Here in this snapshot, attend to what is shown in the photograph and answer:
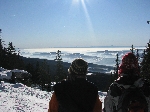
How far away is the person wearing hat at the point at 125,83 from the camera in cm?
370

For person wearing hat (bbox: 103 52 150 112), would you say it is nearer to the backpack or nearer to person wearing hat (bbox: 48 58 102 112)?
the backpack

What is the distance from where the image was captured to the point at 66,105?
3.37 metres

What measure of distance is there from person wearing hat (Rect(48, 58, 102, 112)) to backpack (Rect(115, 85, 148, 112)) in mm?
399

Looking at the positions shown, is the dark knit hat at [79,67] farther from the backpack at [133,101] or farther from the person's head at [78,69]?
the backpack at [133,101]

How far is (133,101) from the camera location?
3418 millimetres

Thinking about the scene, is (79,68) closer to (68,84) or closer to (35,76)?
(68,84)

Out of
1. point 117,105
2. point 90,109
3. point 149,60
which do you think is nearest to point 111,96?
point 117,105

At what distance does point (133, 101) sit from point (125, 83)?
42 centimetres

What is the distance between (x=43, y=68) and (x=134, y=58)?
5420cm

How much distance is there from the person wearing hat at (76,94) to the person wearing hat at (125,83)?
37 centimetres

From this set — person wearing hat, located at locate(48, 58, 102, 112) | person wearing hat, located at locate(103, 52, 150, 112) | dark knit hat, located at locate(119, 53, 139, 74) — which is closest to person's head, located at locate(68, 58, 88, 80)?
person wearing hat, located at locate(48, 58, 102, 112)

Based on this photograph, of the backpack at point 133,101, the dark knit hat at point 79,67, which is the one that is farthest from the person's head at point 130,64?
the dark knit hat at point 79,67

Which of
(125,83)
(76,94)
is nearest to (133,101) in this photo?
(125,83)

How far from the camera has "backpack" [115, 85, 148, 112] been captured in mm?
3391
